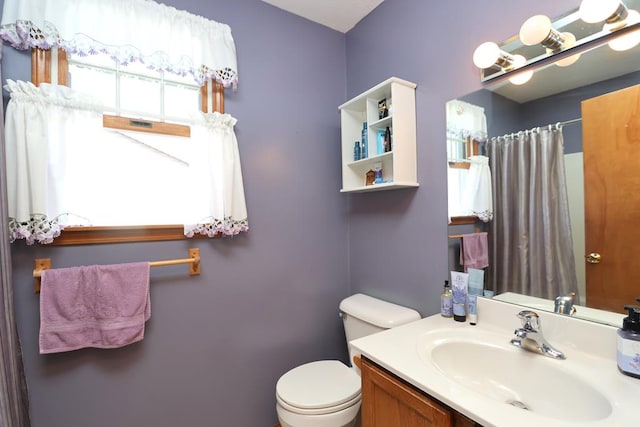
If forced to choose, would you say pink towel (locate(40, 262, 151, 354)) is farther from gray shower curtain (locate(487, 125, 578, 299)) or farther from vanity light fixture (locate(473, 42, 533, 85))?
vanity light fixture (locate(473, 42, 533, 85))

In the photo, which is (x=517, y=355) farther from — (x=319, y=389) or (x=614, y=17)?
(x=614, y=17)

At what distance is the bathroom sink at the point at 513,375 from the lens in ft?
2.55

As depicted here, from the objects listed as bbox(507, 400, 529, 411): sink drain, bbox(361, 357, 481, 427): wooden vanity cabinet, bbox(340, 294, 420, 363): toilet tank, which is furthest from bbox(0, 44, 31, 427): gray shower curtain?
bbox(507, 400, 529, 411): sink drain

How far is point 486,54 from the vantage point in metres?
1.12

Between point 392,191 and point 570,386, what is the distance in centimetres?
106

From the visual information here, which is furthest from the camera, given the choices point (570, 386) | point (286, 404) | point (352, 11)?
point (352, 11)

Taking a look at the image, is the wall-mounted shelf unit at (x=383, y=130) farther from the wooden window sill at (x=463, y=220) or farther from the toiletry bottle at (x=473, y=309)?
the toiletry bottle at (x=473, y=309)

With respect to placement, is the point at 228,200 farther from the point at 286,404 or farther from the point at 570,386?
the point at 570,386

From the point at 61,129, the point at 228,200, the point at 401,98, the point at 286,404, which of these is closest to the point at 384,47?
the point at 401,98

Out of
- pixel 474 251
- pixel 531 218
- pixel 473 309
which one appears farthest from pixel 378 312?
pixel 531 218

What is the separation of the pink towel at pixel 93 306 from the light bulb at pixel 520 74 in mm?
1743

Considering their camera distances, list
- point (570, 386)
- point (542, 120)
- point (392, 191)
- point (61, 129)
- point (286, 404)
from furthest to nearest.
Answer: point (392, 191), point (286, 404), point (61, 129), point (542, 120), point (570, 386)

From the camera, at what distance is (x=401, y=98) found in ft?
4.60

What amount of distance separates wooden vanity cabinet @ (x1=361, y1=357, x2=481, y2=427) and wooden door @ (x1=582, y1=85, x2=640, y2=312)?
647mm
